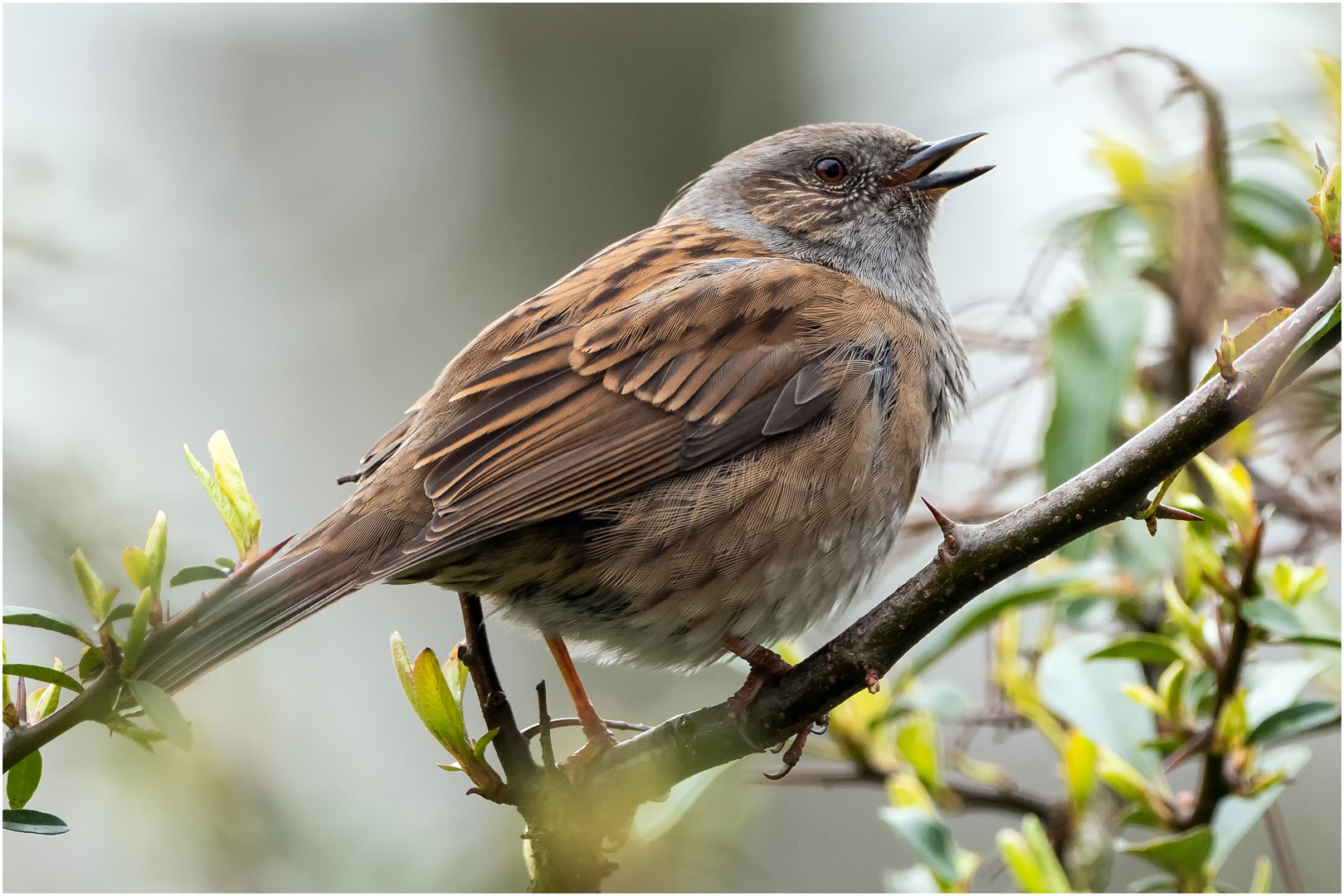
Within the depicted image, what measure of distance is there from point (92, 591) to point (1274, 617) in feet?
6.74

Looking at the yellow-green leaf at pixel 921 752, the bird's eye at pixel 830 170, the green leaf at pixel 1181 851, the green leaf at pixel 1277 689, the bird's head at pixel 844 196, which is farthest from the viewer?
the bird's eye at pixel 830 170

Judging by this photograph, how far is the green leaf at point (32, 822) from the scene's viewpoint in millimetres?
1603

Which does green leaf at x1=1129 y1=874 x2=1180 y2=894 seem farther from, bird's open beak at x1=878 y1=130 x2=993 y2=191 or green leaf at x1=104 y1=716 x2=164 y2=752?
bird's open beak at x1=878 y1=130 x2=993 y2=191

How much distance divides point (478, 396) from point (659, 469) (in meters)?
0.50

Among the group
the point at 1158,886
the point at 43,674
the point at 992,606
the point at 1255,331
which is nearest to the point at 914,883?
the point at 1158,886

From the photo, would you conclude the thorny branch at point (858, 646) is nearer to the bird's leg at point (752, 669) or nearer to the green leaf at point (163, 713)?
the bird's leg at point (752, 669)

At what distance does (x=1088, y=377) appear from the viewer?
2.85m

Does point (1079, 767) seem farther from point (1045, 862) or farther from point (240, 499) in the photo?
point (240, 499)

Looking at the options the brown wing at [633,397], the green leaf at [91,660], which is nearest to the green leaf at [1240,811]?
the brown wing at [633,397]

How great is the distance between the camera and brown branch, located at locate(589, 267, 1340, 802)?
159 cm

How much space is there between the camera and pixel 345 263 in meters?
8.39

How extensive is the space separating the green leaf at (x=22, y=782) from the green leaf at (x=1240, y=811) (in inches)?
80.0

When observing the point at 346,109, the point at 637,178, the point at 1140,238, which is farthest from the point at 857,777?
the point at 346,109

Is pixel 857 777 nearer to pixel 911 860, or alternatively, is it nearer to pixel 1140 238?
pixel 1140 238
